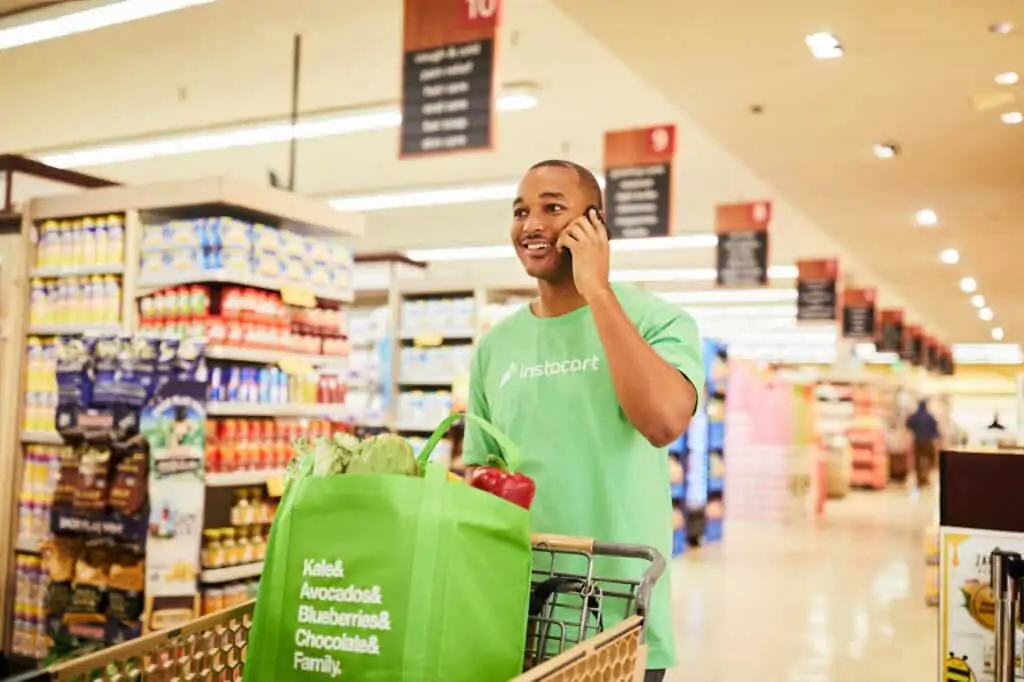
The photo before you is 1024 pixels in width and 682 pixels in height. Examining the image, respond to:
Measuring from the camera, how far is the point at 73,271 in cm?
550

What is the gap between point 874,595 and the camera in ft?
26.8

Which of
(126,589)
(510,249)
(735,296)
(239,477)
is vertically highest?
(510,249)

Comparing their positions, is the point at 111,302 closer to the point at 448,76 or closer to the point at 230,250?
the point at 230,250

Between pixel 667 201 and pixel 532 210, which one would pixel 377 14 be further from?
pixel 532 210

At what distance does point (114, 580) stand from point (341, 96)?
6269 mm

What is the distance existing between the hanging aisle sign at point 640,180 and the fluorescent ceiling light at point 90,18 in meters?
3.92

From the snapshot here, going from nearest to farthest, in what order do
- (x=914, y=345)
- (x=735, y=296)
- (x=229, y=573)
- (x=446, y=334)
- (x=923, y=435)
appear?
(x=229, y=573), (x=446, y=334), (x=735, y=296), (x=923, y=435), (x=914, y=345)

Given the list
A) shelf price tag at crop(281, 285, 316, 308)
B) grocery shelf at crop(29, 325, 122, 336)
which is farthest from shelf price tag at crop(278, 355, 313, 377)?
grocery shelf at crop(29, 325, 122, 336)

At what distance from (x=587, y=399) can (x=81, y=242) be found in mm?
4504

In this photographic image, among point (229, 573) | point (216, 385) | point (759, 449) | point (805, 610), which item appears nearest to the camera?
point (229, 573)

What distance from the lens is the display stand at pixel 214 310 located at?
5.06 meters

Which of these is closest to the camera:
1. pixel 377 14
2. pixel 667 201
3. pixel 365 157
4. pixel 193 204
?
pixel 193 204

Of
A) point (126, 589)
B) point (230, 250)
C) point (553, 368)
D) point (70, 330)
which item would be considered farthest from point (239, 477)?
point (553, 368)

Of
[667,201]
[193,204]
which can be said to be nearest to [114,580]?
[193,204]
